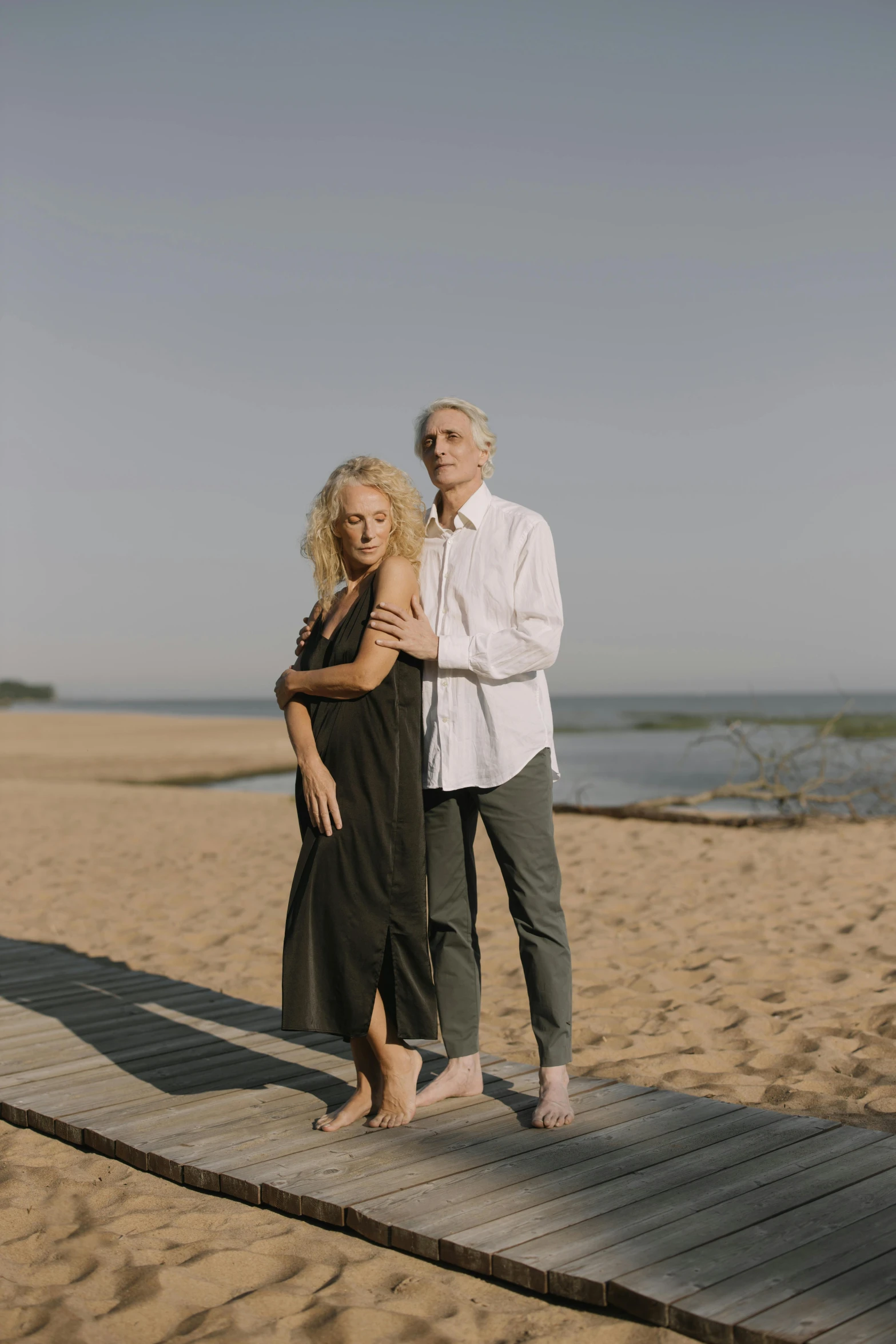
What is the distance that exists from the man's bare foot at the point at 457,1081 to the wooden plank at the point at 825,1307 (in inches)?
54.5

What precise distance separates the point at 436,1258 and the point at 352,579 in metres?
1.81

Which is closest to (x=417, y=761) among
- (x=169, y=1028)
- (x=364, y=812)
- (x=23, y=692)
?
(x=364, y=812)

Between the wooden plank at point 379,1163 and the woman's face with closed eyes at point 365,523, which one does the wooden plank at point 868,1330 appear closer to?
the wooden plank at point 379,1163

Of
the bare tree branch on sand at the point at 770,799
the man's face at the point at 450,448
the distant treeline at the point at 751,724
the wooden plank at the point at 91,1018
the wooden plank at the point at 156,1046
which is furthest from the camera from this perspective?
the distant treeline at the point at 751,724

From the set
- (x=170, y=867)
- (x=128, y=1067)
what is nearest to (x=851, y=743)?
(x=170, y=867)

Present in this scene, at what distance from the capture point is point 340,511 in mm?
3078

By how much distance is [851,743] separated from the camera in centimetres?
2623

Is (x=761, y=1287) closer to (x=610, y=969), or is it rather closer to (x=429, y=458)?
(x=429, y=458)

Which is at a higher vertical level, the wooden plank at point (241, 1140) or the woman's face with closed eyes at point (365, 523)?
the woman's face with closed eyes at point (365, 523)

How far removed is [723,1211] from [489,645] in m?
1.53

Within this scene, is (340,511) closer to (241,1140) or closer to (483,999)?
(241,1140)

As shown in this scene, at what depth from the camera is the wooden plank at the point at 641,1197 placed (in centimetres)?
238

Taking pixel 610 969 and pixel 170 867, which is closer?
pixel 610 969

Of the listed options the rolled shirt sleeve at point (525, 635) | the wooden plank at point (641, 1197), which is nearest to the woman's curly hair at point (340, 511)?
the rolled shirt sleeve at point (525, 635)
